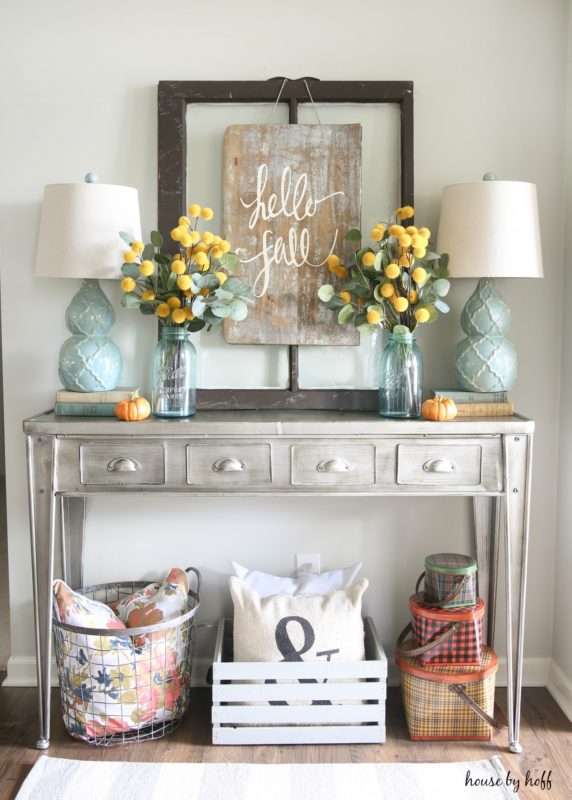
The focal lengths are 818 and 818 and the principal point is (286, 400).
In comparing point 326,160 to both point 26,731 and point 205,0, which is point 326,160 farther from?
point 26,731

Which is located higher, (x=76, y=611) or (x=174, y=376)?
(x=174, y=376)

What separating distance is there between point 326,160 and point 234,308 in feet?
1.94

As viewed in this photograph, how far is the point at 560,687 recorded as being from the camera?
270 cm

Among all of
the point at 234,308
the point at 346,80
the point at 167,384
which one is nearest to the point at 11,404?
the point at 167,384

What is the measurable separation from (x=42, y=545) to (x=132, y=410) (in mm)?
470

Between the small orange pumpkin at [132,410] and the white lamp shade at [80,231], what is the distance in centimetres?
39

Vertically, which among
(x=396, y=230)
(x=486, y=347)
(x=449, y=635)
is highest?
(x=396, y=230)

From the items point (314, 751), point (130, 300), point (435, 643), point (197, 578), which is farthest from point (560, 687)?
point (130, 300)

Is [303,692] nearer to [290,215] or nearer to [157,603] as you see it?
[157,603]

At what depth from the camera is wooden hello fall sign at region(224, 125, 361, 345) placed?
104 inches

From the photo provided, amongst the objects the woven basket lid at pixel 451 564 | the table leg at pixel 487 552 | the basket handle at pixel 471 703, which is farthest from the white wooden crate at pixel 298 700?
the table leg at pixel 487 552

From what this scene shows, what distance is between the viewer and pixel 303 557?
2781mm

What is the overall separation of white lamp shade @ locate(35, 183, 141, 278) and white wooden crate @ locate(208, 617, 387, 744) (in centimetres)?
125

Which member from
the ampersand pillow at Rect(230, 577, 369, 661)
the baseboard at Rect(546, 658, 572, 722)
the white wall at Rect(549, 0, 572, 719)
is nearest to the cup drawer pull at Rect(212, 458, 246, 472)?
the ampersand pillow at Rect(230, 577, 369, 661)
